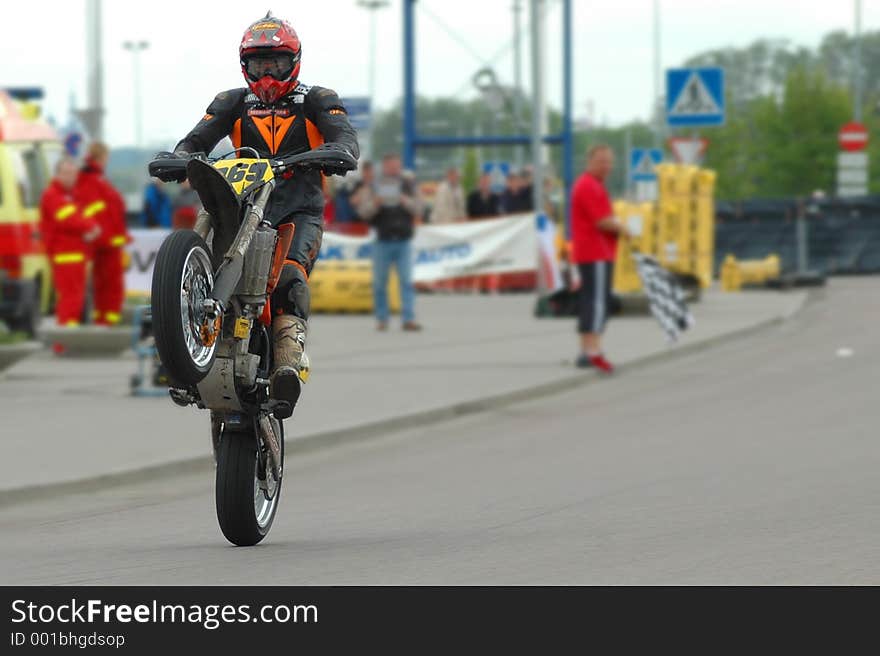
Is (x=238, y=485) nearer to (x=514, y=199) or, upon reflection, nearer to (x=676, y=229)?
(x=676, y=229)

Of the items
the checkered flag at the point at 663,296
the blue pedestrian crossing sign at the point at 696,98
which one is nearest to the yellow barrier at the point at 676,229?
the blue pedestrian crossing sign at the point at 696,98

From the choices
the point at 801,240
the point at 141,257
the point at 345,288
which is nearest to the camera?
the point at 141,257

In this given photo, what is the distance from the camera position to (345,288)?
86.1 ft

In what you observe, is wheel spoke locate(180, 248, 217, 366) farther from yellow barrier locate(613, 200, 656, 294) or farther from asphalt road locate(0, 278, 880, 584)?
yellow barrier locate(613, 200, 656, 294)

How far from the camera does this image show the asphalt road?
742cm

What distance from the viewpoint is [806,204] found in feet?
125

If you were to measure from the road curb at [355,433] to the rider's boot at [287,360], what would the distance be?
250cm

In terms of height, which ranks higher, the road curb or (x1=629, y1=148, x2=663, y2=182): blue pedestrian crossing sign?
(x1=629, y1=148, x2=663, y2=182): blue pedestrian crossing sign

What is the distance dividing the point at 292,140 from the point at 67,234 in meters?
11.3

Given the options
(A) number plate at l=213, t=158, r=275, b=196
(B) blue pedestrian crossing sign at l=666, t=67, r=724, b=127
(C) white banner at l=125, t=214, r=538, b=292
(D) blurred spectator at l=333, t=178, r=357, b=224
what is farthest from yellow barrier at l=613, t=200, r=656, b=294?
(A) number plate at l=213, t=158, r=275, b=196

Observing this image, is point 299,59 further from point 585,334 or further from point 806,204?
point 806,204

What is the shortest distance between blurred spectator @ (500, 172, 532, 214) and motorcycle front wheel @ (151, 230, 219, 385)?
25190 mm

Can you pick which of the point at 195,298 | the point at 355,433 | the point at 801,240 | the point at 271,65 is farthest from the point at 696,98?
the point at 195,298
